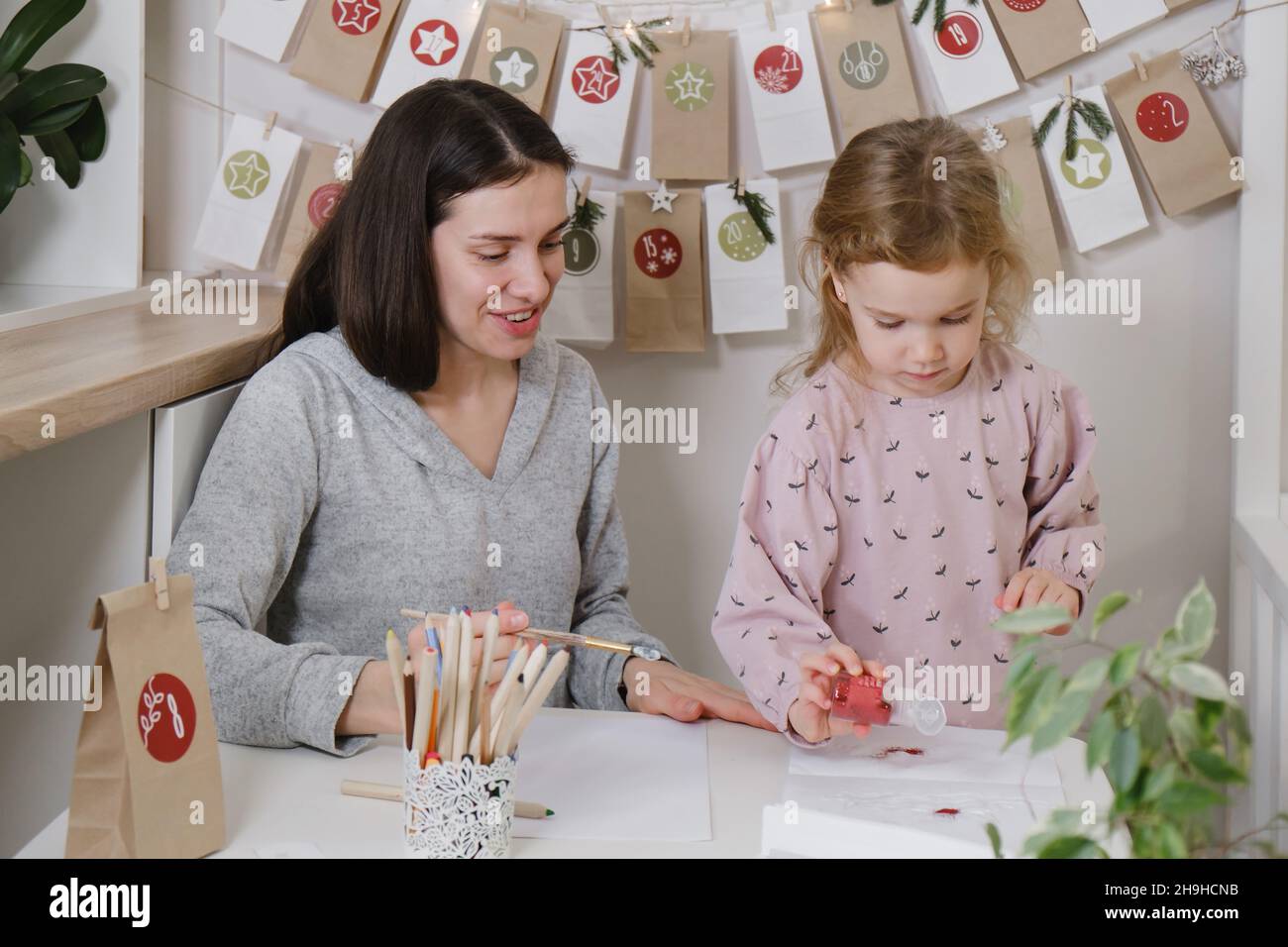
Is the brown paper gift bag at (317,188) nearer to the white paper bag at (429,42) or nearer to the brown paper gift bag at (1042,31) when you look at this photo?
the white paper bag at (429,42)

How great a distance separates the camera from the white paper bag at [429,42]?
173 cm

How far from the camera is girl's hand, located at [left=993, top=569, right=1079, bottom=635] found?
1238 millimetres

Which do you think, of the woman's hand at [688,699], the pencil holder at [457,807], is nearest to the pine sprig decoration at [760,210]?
the woman's hand at [688,699]

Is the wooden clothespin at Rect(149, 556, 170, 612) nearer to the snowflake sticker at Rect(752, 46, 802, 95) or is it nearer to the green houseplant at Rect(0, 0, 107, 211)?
the green houseplant at Rect(0, 0, 107, 211)

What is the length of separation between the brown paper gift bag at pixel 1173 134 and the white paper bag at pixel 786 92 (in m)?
0.38

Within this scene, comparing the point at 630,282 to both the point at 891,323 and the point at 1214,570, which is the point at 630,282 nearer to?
the point at 891,323

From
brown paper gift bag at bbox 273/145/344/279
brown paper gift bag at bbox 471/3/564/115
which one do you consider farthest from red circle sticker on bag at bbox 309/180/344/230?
brown paper gift bag at bbox 471/3/564/115

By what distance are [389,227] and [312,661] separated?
44 centimetres

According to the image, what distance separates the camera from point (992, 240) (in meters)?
1.28

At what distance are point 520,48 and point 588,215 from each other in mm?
238

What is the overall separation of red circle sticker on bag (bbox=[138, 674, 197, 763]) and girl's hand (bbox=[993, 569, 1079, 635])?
2.43 feet

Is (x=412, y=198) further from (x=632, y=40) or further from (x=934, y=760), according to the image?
(x=934, y=760)
